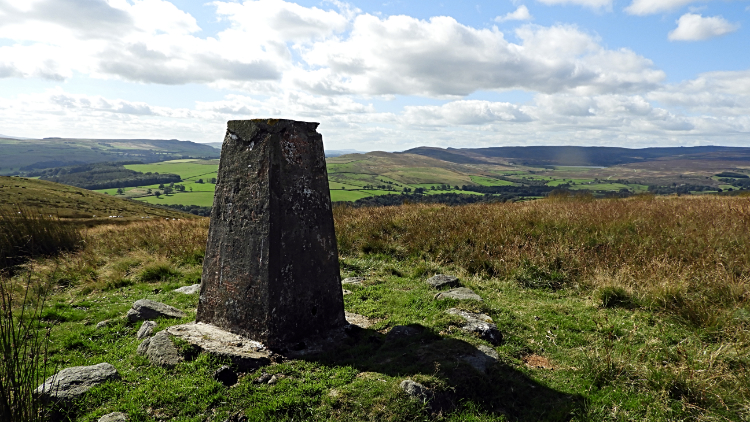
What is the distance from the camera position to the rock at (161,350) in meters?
4.44

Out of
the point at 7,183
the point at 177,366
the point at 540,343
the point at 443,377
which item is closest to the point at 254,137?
the point at 177,366

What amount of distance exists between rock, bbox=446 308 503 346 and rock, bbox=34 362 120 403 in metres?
4.19

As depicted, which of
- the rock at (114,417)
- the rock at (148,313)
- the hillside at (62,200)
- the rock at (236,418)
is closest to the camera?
the rock at (114,417)

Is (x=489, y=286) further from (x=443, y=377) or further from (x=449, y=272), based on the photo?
(x=443, y=377)

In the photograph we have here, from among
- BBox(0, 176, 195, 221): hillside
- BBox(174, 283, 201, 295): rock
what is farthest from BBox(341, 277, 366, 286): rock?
BBox(0, 176, 195, 221): hillside

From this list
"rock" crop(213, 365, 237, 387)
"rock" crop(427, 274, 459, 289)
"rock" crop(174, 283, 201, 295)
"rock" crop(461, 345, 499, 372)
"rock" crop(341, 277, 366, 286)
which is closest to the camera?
"rock" crop(213, 365, 237, 387)

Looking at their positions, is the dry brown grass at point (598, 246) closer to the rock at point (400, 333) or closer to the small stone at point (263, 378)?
the rock at point (400, 333)

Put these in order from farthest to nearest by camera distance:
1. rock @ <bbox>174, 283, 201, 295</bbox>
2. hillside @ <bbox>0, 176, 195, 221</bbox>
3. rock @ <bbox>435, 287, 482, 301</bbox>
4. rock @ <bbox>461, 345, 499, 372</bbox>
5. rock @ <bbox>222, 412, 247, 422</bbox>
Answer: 1. hillside @ <bbox>0, 176, 195, 221</bbox>
2. rock @ <bbox>174, 283, 201, 295</bbox>
3. rock @ <bbox>435, 287, 482, 301</bbox>
4. rock @ <bbox>461, 345, 499, 372</bbox>
5. rock @ <bbox>222, 412, 247, 422</bbox>

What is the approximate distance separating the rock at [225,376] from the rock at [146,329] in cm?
169

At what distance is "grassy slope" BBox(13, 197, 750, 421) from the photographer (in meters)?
3.84

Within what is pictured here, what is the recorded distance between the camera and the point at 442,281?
7426 millimetres

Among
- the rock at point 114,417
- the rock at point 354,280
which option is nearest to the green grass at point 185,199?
the rock at point 354,280

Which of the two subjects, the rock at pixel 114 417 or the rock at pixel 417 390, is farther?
the rock at pixel 417 390

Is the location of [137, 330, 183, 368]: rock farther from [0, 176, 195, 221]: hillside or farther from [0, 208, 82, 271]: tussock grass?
[0, 176, 195, 221]: hillside
